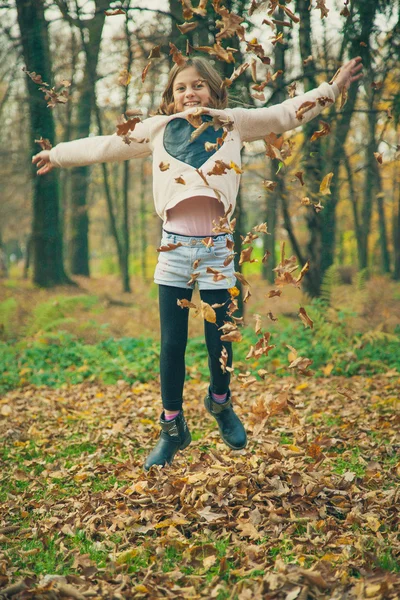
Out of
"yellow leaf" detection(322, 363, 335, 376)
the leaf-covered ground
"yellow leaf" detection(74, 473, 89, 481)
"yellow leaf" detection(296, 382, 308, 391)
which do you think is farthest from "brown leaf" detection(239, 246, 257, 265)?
"yellow leaf" detection(322, 363, 335, 376)

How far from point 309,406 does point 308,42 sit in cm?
541

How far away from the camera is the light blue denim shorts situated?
3053 mm

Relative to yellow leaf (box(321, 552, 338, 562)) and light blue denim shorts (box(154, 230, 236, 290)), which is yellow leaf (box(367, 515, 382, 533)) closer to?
yellow leaf (box(321, 552, 338, 562))

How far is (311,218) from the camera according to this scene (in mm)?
8578

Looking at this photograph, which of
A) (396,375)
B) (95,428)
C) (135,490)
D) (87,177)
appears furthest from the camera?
(87,177)

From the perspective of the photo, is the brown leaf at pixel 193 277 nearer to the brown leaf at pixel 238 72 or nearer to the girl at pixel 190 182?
the girl at pixel 190 182

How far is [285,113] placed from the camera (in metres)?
3.15

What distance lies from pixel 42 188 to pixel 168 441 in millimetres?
8374

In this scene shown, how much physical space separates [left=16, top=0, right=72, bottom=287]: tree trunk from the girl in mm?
6673

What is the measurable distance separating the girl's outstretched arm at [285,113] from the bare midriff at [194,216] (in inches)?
20.1

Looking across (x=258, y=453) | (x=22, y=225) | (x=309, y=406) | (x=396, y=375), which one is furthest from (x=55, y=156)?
(x=22, y=225)

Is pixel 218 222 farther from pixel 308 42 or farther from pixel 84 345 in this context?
pixel 308 42

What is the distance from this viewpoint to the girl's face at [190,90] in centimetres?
308

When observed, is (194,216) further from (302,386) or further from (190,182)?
(302,386)
